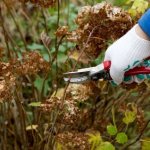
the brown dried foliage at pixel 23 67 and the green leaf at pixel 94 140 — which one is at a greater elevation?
the brown dried foliage at pixel 23 67

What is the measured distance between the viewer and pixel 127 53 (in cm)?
152

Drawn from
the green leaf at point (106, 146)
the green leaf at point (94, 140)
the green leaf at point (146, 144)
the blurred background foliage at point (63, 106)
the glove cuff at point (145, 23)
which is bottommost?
the green leaf at point (146, 144)

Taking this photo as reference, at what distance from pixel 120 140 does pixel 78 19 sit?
424mm

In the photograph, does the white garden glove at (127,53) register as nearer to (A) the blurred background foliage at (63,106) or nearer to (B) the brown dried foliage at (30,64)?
(A) the blurred background foliage at (63,106)

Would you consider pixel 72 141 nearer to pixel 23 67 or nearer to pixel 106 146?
pixel 106 146

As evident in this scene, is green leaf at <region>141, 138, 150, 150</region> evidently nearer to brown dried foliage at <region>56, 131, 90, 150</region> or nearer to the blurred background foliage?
the blurred background foliage

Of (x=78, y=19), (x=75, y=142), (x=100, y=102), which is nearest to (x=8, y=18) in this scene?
(x=100, y=102)

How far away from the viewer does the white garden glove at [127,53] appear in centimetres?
150

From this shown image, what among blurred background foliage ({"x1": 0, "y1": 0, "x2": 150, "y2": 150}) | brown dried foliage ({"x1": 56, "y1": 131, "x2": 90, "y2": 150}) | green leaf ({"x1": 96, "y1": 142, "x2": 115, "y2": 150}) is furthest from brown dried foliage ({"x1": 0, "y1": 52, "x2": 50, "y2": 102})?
green leaf ({"x1": 96, "y1": 142, "x2": 115, "y2": 150})

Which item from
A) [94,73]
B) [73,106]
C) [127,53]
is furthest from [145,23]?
[73,106]

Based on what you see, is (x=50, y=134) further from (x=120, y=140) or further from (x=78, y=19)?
(x=78, y=19)

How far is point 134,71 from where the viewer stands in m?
1.53

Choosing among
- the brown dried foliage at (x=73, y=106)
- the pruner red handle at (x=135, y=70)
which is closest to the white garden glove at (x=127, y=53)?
the pruner red handle at (x=135, y=70)

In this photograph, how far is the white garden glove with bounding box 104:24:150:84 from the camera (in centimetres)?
150
